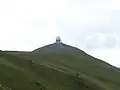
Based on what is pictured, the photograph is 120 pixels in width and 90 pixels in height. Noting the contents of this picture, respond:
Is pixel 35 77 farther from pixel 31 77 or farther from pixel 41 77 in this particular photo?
pixel 41 77

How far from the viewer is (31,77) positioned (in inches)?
4181

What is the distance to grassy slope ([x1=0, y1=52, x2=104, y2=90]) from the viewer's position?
329 ft

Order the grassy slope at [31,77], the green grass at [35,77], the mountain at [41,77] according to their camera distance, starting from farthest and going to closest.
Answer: the green grass at [35,77] < the mountain at [41,77] < the grassy slope at [31,77]

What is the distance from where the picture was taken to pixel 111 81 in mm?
151125

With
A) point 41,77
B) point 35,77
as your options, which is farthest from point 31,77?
point 41,77

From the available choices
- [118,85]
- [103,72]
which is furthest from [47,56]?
[118,85]

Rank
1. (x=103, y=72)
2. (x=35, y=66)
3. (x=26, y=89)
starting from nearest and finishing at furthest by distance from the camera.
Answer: (x=26, y=89)
(x=35, y=66)
(x=103, y=72)

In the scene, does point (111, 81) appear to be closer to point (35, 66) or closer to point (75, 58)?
point (75, 58)

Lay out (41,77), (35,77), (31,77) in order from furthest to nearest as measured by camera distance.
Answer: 1. (41,77)
2. (35,77)
3. (31,77)

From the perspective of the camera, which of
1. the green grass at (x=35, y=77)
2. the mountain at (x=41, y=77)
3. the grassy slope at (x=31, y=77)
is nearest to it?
the grassy slope at (x=31, y=77)

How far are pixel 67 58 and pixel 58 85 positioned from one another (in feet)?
227

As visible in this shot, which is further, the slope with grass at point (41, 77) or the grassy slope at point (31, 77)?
the slope with grass at point (41, 77)

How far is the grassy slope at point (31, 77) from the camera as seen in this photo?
329 feet

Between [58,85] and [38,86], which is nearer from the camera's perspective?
[38,86]
